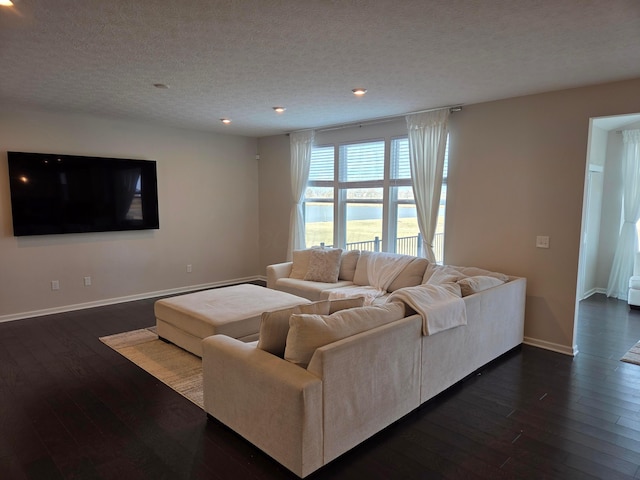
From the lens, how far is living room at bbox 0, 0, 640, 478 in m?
3.93

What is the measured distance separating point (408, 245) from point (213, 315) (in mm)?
2814

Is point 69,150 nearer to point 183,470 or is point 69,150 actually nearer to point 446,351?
point 183,470

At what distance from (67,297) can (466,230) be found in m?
5.17

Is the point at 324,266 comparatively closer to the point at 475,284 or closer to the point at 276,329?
the point at 475,284

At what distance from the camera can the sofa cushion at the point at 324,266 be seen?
518cm

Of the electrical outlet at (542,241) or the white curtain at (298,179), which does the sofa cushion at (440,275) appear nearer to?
the electrical outlet at (542,241)

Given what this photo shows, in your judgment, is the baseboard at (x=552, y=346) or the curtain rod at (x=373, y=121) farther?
the curtain rod at (x=373, y=121)

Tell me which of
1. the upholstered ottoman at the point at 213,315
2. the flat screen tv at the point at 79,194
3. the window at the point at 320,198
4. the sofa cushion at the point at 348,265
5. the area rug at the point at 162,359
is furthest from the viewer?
the window at the point at 320,198

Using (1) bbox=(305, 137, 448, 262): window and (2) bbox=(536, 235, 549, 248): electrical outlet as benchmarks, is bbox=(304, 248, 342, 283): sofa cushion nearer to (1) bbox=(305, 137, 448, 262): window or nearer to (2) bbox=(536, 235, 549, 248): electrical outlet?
(1) bbox=(305, 137, 448, 262): window

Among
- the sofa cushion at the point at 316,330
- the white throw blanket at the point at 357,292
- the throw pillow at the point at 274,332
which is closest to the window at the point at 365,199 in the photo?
the white throw blanket at the point at 357,292

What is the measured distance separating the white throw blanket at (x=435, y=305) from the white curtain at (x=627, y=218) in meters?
4.62

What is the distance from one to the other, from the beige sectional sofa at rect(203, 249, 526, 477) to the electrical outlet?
1.73 meters

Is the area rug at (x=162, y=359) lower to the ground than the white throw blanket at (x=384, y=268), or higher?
lower

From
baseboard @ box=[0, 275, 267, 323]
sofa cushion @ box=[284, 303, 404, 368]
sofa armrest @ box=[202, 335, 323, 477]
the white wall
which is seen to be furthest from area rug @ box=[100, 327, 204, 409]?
the white wall
